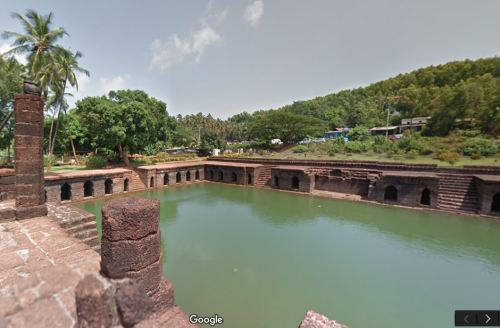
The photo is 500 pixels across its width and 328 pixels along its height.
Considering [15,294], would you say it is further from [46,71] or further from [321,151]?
[321,151]

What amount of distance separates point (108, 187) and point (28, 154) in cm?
1042

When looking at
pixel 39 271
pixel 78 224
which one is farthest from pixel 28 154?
pixel 39 271

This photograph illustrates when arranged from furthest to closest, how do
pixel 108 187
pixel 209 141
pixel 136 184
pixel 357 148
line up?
pixel 209 141, pixel 357 148, pixel 136 184, pixel 108 187

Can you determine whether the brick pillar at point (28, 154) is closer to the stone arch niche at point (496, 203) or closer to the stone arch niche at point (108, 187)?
the stone arch niche at point (108, 187)

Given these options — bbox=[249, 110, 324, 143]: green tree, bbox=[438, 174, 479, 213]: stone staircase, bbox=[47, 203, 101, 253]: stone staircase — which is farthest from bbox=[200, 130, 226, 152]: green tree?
bbox=[47, 203, 101, 253]: stone staircase

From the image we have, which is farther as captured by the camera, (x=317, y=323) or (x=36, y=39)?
(x=36, y=39)

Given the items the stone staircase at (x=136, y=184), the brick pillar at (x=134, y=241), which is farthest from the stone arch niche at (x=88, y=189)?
the brick pillar at (x=134, y=241)

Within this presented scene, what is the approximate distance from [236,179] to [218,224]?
9731 millimetres

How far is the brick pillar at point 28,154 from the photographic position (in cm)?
483

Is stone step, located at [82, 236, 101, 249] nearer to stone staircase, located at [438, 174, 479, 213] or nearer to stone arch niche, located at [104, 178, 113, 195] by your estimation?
stone arch niche, located at [104, 178, 113, 195]

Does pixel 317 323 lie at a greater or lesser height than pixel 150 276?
lesser

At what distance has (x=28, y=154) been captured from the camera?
196 inches

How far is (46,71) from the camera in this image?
1394cm

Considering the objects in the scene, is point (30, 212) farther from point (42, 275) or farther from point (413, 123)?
point (413, 123)
